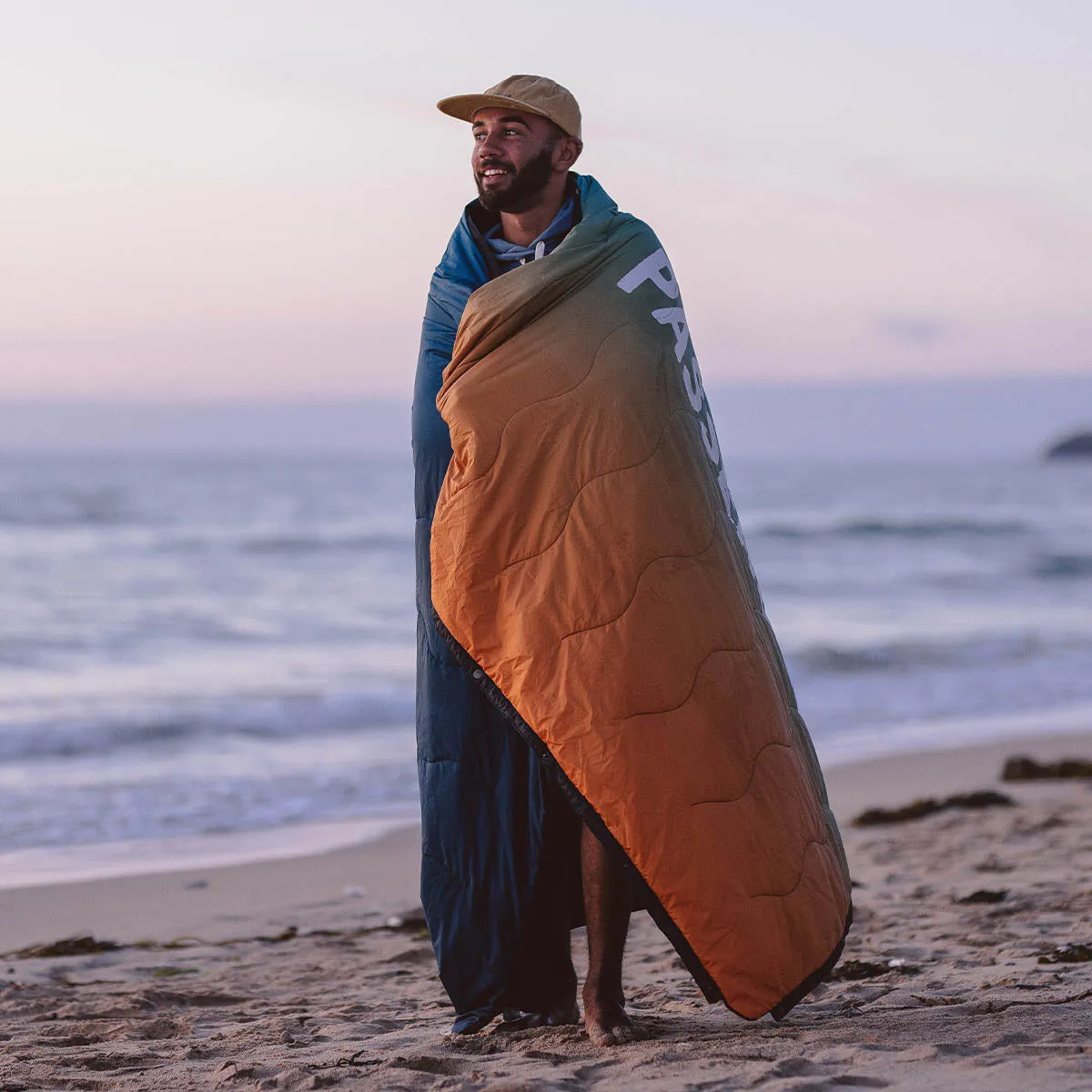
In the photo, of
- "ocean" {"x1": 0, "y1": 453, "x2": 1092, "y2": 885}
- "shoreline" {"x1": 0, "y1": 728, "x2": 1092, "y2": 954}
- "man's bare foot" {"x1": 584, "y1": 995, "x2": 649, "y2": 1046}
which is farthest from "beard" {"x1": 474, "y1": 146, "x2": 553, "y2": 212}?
"ocean" {"x1": 0, "y1": 453, "x2": 1092, "y2": 885}

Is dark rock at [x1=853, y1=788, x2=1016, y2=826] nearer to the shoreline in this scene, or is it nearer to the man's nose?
the shoreline

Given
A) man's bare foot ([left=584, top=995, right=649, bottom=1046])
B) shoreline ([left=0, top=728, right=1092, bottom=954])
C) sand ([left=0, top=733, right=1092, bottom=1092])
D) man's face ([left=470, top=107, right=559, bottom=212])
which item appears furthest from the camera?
shoreline ([left=0, top=728, right=1092, bottom=954])

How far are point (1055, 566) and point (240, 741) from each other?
664 inches

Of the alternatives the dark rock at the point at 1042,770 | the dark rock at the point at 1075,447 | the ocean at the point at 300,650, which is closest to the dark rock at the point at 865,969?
the ocean at the point at 300,650

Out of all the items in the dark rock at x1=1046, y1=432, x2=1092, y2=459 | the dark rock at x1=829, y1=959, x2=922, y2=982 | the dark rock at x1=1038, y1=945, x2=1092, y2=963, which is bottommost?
the dark rock at x1=829, y1=959, x2=922, y2=982

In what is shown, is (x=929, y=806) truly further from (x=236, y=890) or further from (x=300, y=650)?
(x=300, y=650)

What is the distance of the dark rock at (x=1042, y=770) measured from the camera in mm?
6898

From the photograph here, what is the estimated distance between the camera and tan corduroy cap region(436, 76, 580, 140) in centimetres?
286

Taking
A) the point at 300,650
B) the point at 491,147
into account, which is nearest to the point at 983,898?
the point at 491,147

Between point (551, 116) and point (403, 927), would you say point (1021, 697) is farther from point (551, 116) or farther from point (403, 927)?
point (551, 116)

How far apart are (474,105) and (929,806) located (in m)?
4.27

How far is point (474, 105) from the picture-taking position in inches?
114

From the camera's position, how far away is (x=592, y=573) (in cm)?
267

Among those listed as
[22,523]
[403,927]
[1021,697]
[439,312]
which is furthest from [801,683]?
[22,523]
